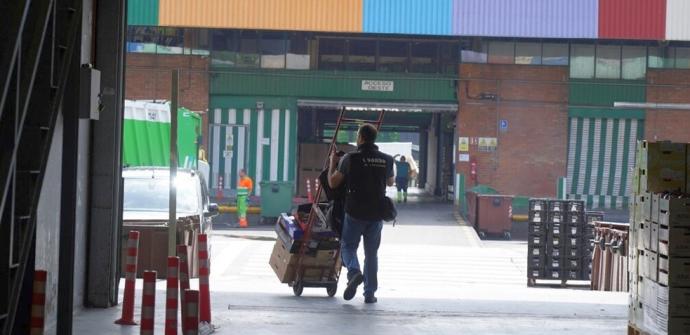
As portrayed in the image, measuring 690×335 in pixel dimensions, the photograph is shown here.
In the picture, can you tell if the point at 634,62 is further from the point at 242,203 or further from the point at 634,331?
the point at 634,331

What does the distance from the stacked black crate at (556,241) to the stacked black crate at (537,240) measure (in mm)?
102

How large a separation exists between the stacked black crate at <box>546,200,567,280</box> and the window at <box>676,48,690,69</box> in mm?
17143

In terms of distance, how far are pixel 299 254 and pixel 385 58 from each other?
Result: 27.0 meters

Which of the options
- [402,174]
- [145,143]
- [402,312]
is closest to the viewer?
[402,312]

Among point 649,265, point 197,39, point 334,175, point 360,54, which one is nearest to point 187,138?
point 197,39

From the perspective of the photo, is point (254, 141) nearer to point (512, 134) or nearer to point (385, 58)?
point (385, 58)

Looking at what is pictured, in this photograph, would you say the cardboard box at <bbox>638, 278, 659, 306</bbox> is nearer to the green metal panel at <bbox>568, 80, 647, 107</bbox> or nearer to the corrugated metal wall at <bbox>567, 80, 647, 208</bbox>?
the green metal panel at <bbox>568, 80, 647, 107</bbox>

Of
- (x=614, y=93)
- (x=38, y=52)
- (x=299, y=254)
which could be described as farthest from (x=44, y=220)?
(x=614, y=93)

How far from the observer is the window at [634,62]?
38.7 m

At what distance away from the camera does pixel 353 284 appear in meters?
A: 11.9

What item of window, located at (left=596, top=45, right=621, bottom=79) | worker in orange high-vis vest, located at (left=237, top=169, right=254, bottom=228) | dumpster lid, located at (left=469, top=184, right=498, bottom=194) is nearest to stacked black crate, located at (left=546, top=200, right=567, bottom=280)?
dumpster lid, located at (left=469, top=184, right=498, bottom=194)

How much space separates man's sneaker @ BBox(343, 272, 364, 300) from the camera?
A: 1186 centimetres

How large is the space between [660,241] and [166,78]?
30.3m


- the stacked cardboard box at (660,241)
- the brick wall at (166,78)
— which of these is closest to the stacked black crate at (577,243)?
the stacked cardboard box at (660,241)
